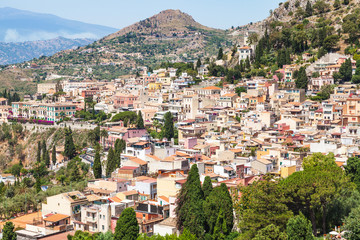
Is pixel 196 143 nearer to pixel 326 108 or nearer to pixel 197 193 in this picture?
pixel 326 108

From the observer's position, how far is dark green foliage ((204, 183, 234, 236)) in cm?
2605

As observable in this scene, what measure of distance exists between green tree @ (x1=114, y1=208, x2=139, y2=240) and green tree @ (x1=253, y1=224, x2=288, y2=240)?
20.0 ft

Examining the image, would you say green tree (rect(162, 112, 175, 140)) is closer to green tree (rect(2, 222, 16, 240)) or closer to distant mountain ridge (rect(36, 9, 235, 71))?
green tree (rect(2, 222, 16, 240))

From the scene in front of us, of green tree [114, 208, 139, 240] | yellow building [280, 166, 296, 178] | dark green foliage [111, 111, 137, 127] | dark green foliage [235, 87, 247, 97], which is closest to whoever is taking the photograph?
green tree [114, 208, 139, 240]

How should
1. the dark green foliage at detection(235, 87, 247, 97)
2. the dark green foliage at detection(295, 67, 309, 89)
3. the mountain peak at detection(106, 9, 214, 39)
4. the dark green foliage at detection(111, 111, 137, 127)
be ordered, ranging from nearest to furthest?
the dark green foliage at detection(295, 67, 309, 89) → the dark green foliage at detection(111, 111, 137, 127) → the dark green foliage at detection(235, 87, 247, 97) → the mountain peak at detection(106, 9, 214, 39)

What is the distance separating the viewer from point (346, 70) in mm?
53750

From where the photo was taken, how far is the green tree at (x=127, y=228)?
82.4 feet

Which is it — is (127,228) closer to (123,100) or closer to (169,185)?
(169,185)

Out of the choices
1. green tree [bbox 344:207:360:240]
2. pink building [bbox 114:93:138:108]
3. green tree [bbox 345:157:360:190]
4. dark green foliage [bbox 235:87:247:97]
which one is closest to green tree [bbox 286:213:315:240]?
green tree [bbox 344:207:360:240]

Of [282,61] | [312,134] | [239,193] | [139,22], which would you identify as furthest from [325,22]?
[139,22]

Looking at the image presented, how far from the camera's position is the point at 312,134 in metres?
40.7

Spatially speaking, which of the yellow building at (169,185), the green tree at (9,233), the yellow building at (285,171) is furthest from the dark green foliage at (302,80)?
the green tree at (9,233)

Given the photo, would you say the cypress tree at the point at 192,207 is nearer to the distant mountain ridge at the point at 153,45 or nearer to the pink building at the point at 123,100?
the pink building at the point at 123,100

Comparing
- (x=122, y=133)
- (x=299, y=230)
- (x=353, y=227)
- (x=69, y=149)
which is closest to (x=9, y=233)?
(x=299, y=230)
